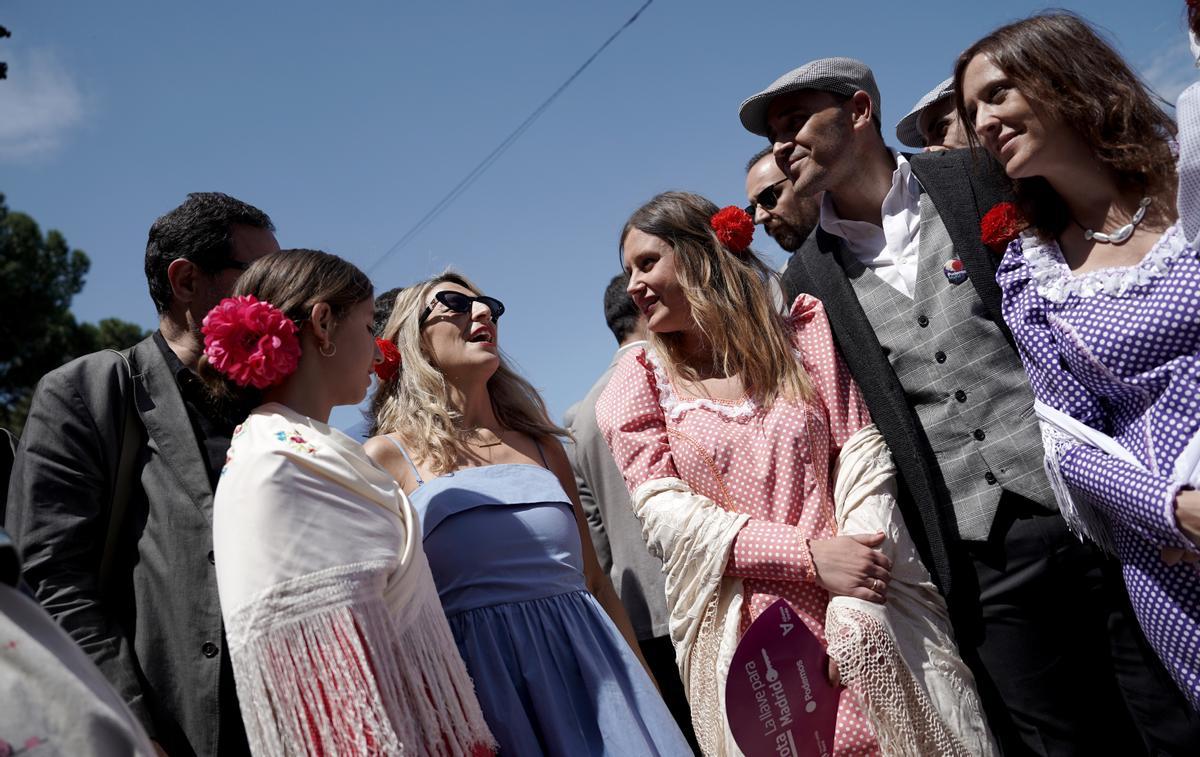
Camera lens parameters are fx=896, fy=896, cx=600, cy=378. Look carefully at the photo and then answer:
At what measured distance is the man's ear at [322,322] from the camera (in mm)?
2268


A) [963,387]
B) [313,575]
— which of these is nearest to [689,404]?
[963,387]

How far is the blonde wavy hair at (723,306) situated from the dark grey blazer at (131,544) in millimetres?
1563

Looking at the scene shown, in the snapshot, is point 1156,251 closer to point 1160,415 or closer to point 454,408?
point 1160,415

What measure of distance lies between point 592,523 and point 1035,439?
205 centimetres

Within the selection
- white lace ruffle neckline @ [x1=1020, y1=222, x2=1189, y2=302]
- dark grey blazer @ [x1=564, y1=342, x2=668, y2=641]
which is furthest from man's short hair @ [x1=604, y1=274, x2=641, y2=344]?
white lace ruffle neckline @ [x1=1020, y1=222, x2=1189, y2=302]

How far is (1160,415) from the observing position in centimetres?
222

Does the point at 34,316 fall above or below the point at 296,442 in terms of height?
above

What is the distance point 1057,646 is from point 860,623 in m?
0.69

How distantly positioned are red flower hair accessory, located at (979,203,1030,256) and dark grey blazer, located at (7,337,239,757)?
7.74ft

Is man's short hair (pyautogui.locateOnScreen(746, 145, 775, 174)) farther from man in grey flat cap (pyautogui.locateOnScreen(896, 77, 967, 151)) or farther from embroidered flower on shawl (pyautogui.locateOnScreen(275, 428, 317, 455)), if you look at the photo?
embroidered flower on shawl (pyautogui.locateOnScreen(275, 428, 317, 455))

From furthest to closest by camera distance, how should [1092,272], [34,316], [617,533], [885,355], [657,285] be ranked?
[34,316] → [617,533] → [657,285] → [885,355] → [1092,272]

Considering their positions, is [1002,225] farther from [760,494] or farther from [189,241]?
[189,241]

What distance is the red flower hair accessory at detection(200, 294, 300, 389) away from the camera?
2.12 m

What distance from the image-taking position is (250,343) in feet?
7.09
